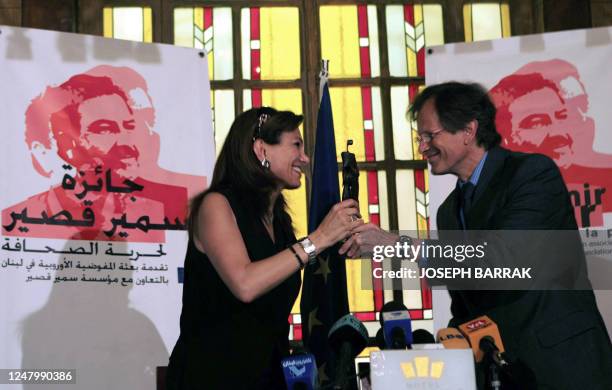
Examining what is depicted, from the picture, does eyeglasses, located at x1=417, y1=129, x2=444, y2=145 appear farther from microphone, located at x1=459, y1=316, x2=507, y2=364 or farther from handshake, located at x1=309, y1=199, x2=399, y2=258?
microphone, located at x1=459, y1=316, x2=507, y2=364

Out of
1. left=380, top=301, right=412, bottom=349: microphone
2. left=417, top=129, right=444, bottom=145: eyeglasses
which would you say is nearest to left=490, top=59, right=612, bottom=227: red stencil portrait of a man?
left=417, top=129, right=444, bottom=145: eyeglasses

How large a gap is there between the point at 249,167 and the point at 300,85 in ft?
9.74

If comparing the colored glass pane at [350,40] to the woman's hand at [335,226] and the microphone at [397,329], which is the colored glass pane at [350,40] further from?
the microphone at [397,329]

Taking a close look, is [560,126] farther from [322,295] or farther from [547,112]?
[322,295]

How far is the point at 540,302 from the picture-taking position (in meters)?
3.16

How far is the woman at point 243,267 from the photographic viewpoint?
9.20 ft

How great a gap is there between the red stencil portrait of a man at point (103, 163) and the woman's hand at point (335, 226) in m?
2.18

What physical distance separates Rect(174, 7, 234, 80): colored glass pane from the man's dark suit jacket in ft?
9.05

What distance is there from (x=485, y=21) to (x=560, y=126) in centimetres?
120

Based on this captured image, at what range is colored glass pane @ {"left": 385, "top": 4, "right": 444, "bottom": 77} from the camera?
6.07m

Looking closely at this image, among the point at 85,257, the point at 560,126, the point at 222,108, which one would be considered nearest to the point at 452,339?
the point at 85,257

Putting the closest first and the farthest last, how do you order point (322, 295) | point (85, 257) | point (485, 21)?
point (322, 295)
point (85, 257)
point (485, 21)

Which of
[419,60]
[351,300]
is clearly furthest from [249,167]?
[419,60]

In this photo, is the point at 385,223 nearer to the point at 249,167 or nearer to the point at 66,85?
the point at 66,85
